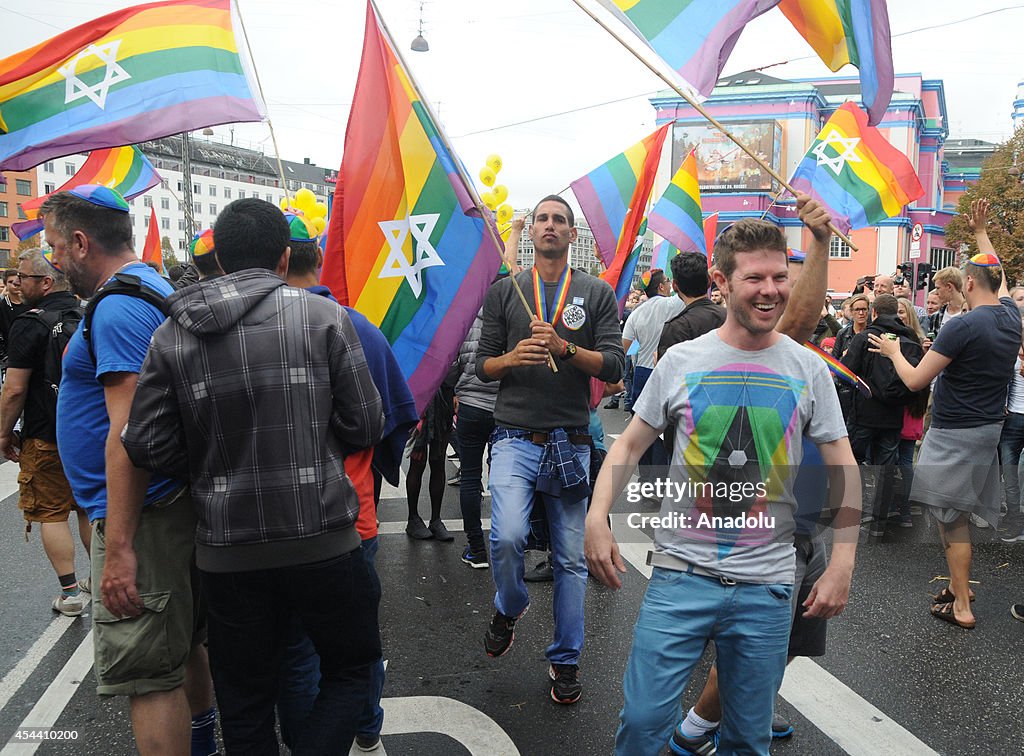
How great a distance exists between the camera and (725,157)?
5856 centimetres

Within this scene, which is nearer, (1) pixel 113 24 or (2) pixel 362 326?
(2) pixel 362 326

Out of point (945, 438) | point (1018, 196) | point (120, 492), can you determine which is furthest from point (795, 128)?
point (120, 492)

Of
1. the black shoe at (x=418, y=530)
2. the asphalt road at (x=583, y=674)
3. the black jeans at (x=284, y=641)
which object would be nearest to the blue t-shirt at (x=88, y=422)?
the black jeans at (x=284, y=641)

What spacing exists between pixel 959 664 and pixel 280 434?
3.64 metres

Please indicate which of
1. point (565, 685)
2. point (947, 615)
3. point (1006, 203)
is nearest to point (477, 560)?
point (565, 685)

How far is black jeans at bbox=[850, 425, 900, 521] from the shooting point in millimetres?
6348

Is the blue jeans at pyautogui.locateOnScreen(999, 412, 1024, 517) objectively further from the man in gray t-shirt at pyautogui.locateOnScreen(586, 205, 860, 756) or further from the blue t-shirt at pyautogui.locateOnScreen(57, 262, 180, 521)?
the blue t-shirt at pyautogui.locateOnScreen(57, 262, 180, 521)

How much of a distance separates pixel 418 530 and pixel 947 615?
3.61 meters

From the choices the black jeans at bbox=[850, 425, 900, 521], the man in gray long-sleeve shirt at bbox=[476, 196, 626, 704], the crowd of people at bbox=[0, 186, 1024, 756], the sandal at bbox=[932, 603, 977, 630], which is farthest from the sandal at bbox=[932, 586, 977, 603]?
the man in gray long-sleeve shirt at bbox=[476, 196, 626, 704]

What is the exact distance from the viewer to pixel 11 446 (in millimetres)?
4461

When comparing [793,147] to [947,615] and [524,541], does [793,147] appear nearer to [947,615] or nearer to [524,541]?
[947,615]

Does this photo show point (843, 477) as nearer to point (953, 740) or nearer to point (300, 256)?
point (953, 740)

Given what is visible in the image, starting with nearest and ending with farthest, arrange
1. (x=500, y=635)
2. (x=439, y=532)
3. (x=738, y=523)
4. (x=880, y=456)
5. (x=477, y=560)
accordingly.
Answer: (x=738, y=523)
(x=500, y=635)
(x=477, y=560)
(x=439, y=532)
(x=880, y=456)

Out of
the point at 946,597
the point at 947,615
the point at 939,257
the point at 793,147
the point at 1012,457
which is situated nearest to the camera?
the point at 947,615
